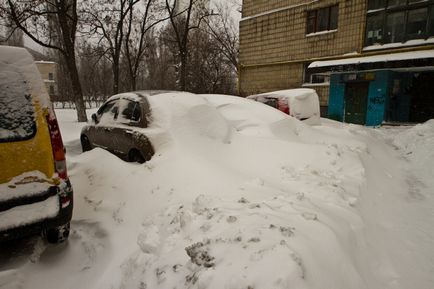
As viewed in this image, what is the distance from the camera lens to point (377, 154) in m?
7.44

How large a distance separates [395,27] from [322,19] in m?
3.74

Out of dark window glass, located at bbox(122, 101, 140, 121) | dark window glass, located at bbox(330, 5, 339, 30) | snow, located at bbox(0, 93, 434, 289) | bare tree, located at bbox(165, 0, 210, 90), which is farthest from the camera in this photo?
bare tree, located at bbox(165, 0, 210, 90)

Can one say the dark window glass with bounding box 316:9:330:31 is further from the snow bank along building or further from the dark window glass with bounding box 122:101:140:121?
the dark window glass with bounding box 122:101:140:121

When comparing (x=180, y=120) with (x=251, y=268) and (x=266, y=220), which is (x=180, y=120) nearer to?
(x=266, y=220)

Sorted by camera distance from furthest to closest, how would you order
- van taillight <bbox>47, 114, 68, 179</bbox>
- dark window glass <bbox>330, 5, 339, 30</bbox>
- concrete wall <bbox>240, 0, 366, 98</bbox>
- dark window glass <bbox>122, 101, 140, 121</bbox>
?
dark window glass <bbox>330, 5, 339, 30</bbox>, concrete wall <bbox>240, 0, 366, 98</bbox>, dark window glass <bbox>122, 101, 140, 121</bbox>, van taillight <bbox>47, 114, 68, 179</bbox>

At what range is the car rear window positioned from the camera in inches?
107

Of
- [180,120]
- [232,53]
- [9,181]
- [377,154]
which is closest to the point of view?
[9,181]

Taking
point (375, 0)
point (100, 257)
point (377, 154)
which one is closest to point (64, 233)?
point (100, 257)

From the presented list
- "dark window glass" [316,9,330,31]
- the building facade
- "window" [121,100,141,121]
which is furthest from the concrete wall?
the building facade

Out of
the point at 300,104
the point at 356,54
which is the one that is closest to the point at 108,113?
the point at 300,104

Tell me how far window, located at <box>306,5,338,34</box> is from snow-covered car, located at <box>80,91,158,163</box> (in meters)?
14.0

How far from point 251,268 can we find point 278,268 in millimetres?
183

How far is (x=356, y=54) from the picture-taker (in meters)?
15.3

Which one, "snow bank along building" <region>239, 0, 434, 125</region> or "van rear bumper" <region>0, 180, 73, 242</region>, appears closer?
"van rear bumper" <region>0, 180, 73, 242</region>
